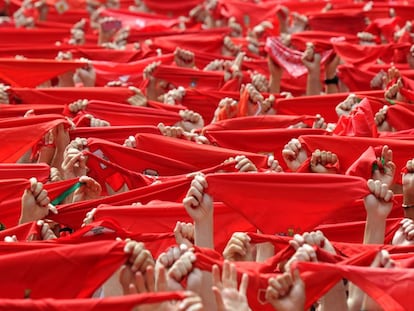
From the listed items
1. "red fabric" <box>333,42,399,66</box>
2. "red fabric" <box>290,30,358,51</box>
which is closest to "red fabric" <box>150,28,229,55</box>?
"red fabric" <box>290,30,358,51</box>

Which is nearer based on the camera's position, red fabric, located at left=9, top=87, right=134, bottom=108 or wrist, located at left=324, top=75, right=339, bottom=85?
red fabric, located at left=9, top=87, right=134, bottom=108

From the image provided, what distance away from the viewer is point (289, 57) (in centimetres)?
1546

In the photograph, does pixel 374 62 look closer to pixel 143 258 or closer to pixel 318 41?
pixel 318 41

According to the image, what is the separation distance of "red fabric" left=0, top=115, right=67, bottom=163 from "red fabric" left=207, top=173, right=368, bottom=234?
259 centimetres

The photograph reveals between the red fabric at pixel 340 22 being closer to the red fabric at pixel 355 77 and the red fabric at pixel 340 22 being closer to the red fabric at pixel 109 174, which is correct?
the red fabric at pixel 355 77

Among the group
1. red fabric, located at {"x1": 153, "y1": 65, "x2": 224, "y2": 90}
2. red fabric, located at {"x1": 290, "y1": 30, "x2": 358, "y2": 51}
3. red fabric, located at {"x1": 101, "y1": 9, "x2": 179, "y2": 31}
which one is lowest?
red fabric, located at {"x1": 153, "y1": 65, "x2": 224, "y2": 90}

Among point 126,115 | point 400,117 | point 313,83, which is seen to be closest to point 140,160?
point 126,115

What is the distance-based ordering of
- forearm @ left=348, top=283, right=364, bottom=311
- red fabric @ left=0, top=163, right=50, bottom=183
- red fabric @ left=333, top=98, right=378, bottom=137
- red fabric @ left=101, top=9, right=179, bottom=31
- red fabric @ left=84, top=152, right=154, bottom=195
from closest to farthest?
forearm @ left=348, top=283, right=364, bottom=311, red fabric @ left=0, top=163, right=50, bottom=183, red fabric @ left=84, top=152, right=154, bottom=195, red fabric @ left=333, top=98, right=378, bottom=137, red fabric @ left=101, top=9, right=179, bottom=31

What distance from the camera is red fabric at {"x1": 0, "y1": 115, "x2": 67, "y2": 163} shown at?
39.5 ft

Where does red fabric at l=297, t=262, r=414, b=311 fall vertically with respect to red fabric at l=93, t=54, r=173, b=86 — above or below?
below

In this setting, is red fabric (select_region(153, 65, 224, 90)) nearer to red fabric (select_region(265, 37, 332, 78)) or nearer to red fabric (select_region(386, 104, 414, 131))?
red fabric (select_region(265, 37, 332, 78))

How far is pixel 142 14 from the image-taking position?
64.6ft

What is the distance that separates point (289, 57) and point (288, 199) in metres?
→ 5.64

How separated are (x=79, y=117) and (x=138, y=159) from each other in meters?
1.17
